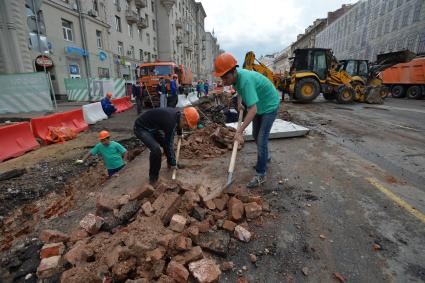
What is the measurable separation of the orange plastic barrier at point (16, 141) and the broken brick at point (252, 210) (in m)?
5.71

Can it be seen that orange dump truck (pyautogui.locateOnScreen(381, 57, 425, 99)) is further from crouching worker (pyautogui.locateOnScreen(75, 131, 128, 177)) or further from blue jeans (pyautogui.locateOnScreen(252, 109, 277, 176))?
crouching worker (pyautogui.locateOnScreen(75, 131, 128, 177))

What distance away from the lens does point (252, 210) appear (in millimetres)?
2566

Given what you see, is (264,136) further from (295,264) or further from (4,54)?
(4,54)

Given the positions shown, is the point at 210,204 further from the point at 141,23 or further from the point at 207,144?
the point at 141,23

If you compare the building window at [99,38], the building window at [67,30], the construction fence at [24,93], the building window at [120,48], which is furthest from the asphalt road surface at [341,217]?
the building window at [120,48]

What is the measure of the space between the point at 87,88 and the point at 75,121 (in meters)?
10.1

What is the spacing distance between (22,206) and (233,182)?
10.8 ft

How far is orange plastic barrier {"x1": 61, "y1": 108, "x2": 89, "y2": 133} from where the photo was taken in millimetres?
7625

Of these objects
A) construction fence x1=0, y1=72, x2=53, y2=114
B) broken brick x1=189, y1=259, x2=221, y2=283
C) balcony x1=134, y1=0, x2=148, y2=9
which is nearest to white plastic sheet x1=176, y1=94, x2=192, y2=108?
construction fence x1=0, y1=72, x2=53, y2=114

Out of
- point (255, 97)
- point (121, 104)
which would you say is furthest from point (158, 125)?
point (121, 104)

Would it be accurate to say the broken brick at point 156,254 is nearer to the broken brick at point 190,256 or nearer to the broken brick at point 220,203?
the broken brick at point 190,256

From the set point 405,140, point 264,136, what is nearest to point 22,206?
point 264,136

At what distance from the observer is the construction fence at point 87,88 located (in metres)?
16.6

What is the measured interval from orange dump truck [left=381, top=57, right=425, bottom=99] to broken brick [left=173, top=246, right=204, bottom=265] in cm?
2050
